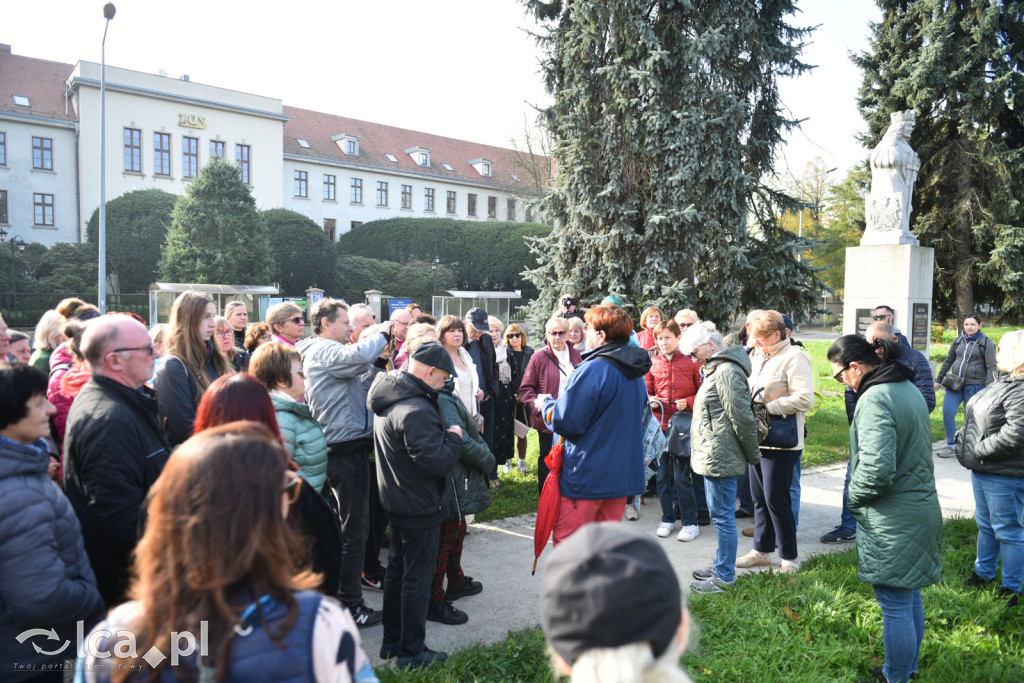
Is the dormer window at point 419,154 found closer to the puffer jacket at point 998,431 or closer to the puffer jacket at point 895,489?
the puffer jacket at point 998,431

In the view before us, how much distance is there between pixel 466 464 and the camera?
4293mm

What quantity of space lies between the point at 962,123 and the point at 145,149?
40863 mm

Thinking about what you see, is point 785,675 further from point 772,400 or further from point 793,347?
point 793,347

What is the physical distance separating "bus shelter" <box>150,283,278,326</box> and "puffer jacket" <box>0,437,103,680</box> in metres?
24.0

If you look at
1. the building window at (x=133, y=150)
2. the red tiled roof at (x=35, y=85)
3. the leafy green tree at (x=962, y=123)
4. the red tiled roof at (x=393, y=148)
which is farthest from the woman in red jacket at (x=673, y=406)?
the red tiled roof at (x=35, y=85)

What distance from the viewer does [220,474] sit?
142cm

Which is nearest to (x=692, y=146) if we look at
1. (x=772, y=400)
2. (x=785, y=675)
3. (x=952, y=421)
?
(x=952, y=421)

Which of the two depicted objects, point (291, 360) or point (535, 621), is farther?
point (535, 621)

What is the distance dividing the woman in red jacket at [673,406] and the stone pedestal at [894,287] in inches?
321

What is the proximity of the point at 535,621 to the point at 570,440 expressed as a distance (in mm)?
1284

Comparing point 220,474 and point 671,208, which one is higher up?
point 671,208

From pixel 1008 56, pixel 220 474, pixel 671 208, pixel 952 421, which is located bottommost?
pixel 952 421

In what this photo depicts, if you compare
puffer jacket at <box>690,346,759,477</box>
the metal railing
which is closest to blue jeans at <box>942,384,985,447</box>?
puffer jacket at <box>690,346,759,477</box>

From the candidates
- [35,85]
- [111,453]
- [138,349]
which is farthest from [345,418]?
[35,85]
